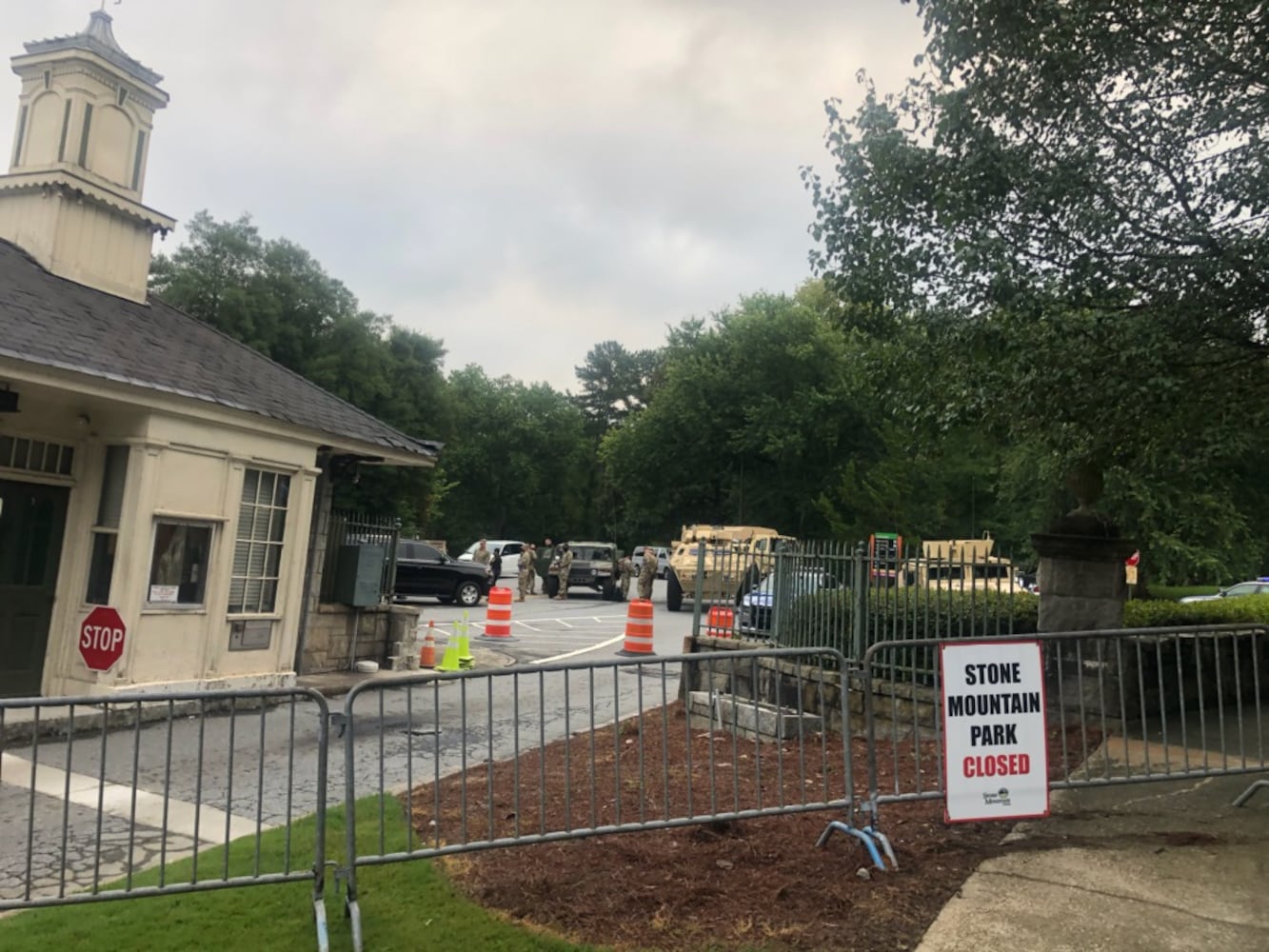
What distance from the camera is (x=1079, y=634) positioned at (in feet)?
17.2

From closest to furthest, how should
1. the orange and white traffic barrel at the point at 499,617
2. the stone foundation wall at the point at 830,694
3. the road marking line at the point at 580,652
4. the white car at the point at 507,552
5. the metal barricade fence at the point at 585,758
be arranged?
the metal barricade fence at the point at 585,758 → the stone foundation wall at the point at 830,694 → the road marking line at the point at 580,652 → the orange and white traffic barrel at the point at 499,617 → the white car at the point at 507,552

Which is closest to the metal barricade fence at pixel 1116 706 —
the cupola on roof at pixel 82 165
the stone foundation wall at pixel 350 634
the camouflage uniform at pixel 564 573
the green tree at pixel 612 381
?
the stone foundation wall at pixel 350 634

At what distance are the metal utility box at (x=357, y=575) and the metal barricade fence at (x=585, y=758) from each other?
1.30 meters

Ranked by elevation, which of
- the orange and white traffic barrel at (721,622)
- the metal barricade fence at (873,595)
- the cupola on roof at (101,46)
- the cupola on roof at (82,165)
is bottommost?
the orange and white traffic barrel at (721,622)

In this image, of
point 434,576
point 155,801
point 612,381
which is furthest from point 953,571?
point 612,381

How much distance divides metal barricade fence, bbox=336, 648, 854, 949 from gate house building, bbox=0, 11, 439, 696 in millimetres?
2021

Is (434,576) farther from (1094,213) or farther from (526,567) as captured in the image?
(1094,213)

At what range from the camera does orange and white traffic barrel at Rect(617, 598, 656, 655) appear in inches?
536

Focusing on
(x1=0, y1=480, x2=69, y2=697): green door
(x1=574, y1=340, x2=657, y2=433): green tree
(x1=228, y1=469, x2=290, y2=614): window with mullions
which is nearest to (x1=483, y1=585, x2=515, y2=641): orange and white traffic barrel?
(x1=228, y1=469, x2=290, y2=614): window with mullions

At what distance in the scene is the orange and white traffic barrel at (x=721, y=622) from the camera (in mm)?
9602

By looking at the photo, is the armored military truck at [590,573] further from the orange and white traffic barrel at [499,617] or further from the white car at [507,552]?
the orange and white traffic barrel at [499,617]

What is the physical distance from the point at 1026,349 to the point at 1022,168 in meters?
1.50

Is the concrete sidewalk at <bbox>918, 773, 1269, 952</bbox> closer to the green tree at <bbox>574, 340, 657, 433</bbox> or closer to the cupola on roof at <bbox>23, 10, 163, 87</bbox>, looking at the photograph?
the cupola on roof at <bbox>23, 10, 163, 87</bbox>

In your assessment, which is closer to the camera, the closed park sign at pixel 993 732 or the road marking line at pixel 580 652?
the closed park sign at pixel 993 732
